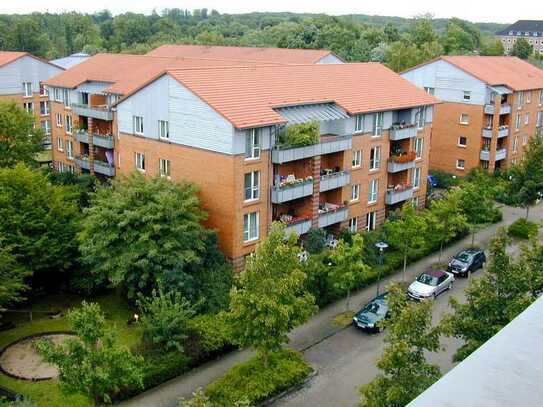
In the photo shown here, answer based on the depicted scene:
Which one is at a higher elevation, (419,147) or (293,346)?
(419,147)

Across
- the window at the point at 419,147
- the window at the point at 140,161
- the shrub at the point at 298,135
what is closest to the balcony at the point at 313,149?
the shrub at the point at 298,135

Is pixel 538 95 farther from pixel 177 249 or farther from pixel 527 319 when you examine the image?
pixel 527 319

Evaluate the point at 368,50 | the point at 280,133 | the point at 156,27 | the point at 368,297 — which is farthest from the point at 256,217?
the point at 156,27

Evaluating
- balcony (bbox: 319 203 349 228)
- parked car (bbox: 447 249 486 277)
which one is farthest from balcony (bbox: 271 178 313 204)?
parked car (bbox: 447 249 486 277)

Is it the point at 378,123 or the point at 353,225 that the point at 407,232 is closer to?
the point at 353,225

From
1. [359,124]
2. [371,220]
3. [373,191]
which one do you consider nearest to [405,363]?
[359,124]

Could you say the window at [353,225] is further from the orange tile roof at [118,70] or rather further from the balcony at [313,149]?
the orange tile roof at [118,70]
